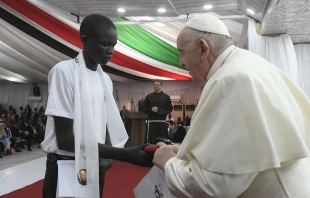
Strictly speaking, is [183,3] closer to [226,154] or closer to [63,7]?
[63,7]

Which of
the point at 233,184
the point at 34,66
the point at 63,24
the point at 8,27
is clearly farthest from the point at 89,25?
the point at 34,66

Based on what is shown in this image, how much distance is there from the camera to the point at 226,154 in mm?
799

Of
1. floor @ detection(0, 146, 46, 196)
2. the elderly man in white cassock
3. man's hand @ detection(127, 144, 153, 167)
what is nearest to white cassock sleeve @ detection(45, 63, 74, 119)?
man's hand @ detection(127, 144, 153, 167)

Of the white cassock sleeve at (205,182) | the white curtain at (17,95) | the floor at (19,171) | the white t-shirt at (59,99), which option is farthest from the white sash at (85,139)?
the white curtain at (17,95)

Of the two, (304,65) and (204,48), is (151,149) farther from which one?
(304,65)

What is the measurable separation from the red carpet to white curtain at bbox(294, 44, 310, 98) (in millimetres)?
3285

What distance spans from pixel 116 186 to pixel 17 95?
13531 millimetres

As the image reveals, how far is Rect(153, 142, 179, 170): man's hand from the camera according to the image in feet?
3.42

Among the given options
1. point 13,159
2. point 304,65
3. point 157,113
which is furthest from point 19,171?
point 304,65

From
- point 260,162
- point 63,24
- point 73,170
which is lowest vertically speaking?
point 73,170

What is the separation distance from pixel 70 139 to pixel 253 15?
408 cm

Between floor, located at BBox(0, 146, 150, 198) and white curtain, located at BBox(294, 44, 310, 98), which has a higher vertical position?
white curtain, located at BBox(294, 44, 310, 98)

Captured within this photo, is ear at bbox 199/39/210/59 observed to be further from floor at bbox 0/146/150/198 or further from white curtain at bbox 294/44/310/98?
white curtain at bbox 294/44/310/98

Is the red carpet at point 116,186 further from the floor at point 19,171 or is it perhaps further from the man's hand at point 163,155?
the man's hand at point 163,155
